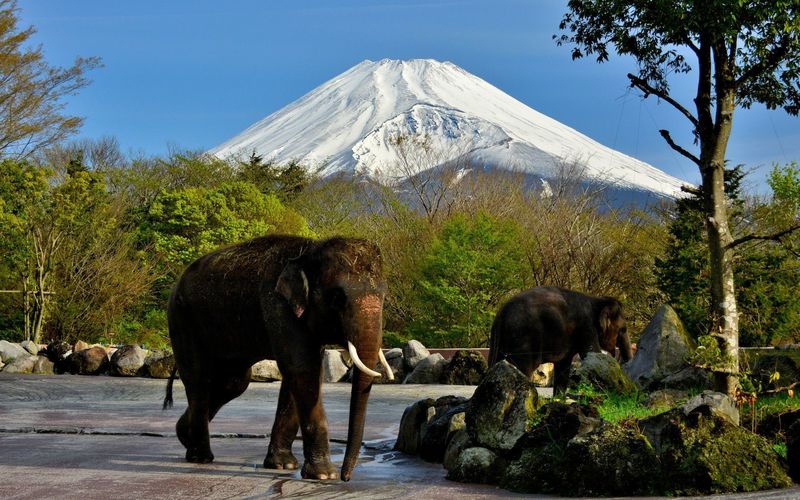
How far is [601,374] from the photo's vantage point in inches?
496

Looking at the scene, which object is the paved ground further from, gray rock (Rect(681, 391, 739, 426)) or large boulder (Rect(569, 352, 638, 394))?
large boulder (Rect(569, 352, 638, 394))

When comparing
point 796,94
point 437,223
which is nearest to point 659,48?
point 796,94

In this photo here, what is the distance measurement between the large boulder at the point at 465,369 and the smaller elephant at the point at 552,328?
304 inches

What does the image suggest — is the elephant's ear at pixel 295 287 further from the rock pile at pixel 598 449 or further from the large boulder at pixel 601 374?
the large boulder at pixel 601 374

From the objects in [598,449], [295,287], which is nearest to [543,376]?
[295,287]

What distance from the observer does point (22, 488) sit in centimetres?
805

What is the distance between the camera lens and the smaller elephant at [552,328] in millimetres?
15422

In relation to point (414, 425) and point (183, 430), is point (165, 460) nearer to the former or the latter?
point (183, 430)

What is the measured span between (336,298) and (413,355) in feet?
60.8

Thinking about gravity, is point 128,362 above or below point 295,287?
below

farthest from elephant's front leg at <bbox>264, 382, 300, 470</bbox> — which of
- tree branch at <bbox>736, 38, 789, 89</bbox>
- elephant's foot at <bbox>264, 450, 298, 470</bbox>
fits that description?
tree branch at <bbox>736, 38, 789, 89</bbox>

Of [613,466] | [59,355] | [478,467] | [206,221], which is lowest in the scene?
[478,467]

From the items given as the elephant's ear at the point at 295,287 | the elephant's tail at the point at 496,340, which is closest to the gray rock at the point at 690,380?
the elephant's tail at the point at 496,340

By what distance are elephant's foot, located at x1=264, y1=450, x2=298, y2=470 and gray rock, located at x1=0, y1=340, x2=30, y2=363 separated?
22393 millimetres
